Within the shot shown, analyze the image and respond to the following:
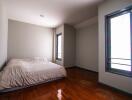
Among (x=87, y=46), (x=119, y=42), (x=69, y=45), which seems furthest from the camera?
(x=69, y=45)

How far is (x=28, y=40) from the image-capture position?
4.79 meters

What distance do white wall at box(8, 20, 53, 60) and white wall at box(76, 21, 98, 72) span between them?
1.88 m

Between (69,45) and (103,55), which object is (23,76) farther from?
(69,45)

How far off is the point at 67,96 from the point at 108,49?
5.89 ft

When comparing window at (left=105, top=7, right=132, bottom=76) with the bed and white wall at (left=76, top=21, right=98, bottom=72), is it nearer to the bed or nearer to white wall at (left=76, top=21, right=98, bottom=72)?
white wall at (left=76, top=21, right=98, bottom=72)

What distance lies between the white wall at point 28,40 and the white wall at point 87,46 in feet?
6.16

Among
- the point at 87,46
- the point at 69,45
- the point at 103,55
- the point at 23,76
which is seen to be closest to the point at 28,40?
the point at 69,45

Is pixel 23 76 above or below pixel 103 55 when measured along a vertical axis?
below

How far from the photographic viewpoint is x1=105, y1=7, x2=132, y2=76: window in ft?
7.12

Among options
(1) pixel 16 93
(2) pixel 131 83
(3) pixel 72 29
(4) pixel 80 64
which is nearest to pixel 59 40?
(3) pixel 72 29

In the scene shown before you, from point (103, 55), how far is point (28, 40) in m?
4.05

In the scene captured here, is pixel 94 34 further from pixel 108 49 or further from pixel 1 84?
pixel 1 84

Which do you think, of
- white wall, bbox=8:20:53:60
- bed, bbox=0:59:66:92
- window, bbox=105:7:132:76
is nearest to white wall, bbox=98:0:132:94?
window, bbox=105:7:132:76

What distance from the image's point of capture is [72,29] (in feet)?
17.4
